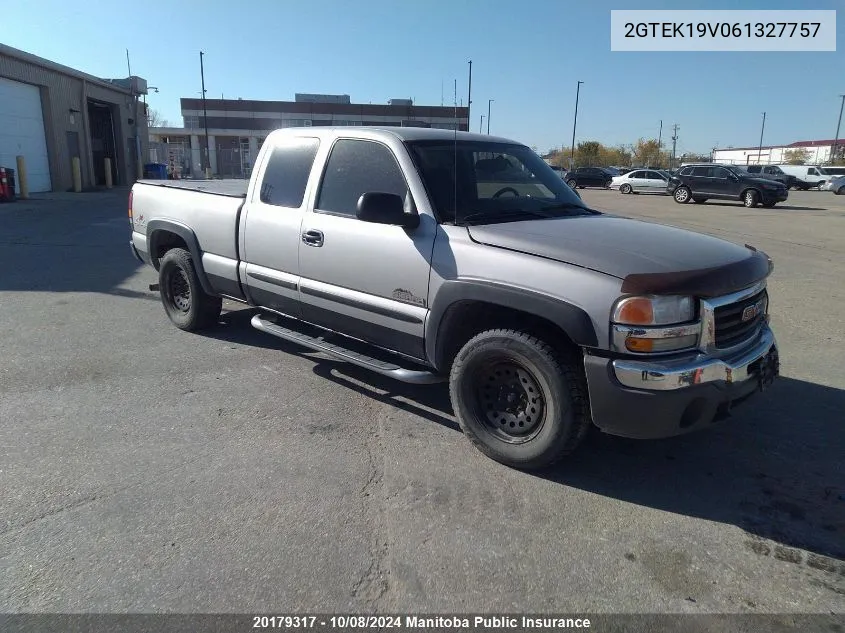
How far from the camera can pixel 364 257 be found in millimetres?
4020

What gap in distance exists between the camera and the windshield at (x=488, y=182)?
3902 millimetres

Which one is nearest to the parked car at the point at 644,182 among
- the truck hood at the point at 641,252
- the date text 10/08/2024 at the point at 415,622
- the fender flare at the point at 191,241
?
the fender flare at the point at 191,241

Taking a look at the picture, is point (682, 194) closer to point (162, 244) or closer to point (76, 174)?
point (162, 244)

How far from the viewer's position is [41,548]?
2730mm

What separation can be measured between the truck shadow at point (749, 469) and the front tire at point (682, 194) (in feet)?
80.9

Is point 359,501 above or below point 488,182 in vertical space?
below

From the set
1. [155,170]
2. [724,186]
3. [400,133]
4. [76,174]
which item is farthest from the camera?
[155,170]

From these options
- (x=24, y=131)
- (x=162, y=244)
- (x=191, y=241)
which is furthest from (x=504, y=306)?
(x=24, y=131)

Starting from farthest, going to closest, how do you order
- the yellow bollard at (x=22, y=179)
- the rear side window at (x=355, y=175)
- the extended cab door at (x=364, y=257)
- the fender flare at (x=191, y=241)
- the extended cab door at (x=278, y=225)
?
the yellow bollard at (x=22, y=179) < the fender flare at (x=191, y=241) < the extended cab door at (x=278, y=225) < the rear side window at (x=355, y=175) < the extended cab door at (x=364, y=257)

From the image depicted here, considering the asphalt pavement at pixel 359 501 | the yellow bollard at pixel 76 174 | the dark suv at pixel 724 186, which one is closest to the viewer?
the asphalt pavement at pixel 359 501

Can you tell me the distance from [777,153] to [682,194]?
3684 inches

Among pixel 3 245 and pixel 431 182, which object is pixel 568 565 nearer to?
pixel 431 182

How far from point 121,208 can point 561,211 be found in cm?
1888

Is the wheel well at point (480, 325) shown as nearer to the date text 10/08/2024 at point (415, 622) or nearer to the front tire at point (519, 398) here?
the front tire at point (519, 398)
